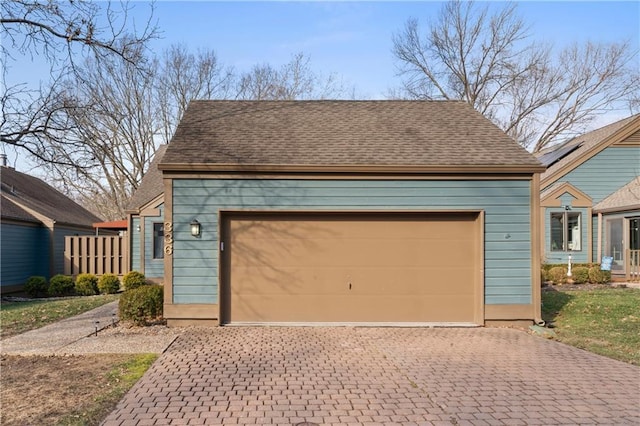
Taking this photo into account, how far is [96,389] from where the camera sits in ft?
18.1

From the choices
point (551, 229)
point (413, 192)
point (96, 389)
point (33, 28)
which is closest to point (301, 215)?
point (413, 192)

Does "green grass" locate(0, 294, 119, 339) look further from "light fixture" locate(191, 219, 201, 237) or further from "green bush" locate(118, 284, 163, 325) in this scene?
"light fixture" locate(191, 219, 201, 237)

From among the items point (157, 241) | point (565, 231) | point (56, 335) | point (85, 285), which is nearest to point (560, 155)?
point (565, 231)

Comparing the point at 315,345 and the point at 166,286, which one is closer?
the point at 315,345

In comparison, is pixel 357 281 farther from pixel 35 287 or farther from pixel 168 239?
pixel 35 287

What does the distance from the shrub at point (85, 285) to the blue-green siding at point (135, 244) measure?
5.28 ft

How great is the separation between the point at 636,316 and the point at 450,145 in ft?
17.0

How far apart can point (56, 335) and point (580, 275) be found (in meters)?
14.9

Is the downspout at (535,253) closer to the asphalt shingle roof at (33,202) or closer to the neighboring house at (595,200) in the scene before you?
the neighboring house at (595,200)

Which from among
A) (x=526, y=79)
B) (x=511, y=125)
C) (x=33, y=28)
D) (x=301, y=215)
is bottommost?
(x=301, y=215)

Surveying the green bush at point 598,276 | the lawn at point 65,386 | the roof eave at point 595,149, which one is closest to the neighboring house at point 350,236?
the lawn at point 65,386

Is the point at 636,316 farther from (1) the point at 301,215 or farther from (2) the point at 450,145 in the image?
(1) the point at 301,215

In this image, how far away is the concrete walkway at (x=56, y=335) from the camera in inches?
293

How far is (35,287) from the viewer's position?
15875 millimetres
